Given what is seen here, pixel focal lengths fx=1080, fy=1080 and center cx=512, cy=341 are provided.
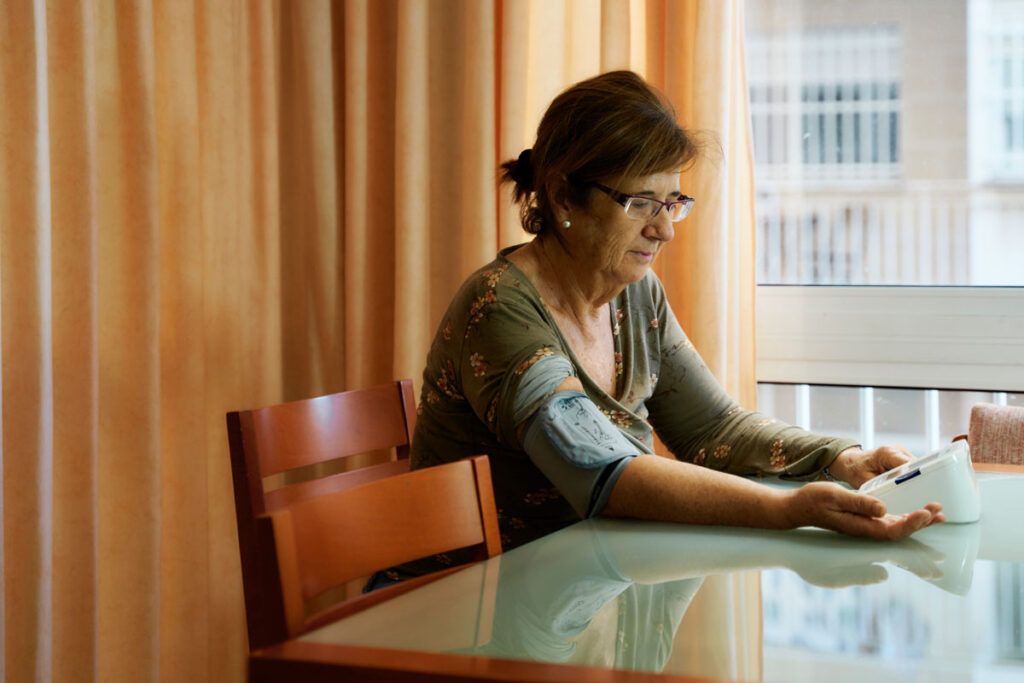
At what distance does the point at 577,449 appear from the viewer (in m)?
1.28

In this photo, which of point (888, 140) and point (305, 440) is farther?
point (888, 140)

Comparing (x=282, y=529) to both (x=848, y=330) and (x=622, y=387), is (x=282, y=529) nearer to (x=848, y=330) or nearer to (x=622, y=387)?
(x=622, y=387)

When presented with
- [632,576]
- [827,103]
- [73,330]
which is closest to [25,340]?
[73,330]

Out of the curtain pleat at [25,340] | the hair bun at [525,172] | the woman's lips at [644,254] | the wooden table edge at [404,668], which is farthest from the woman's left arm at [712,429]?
the curtain pleat at [25,340]

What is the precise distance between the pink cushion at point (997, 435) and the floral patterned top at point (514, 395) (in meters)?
0.45

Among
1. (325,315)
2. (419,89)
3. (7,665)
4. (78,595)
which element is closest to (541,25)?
(419,89)

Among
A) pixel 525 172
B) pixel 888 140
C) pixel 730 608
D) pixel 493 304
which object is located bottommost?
pixel 730 608

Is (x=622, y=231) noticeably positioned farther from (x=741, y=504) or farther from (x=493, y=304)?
(x=741, y=504)

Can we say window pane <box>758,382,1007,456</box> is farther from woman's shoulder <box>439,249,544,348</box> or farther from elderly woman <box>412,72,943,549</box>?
woman's shoulder <box>439,249,544,348</box>

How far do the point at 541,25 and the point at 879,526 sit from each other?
4.48ft

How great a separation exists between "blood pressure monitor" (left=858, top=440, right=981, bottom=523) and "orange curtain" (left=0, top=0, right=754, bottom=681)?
856 mm

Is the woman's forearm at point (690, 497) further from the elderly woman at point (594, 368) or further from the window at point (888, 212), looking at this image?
the window at point (888, 212)

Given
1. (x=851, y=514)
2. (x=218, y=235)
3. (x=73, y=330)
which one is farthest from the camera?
(x=218, y=235)

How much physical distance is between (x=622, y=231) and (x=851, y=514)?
0.57 metres
